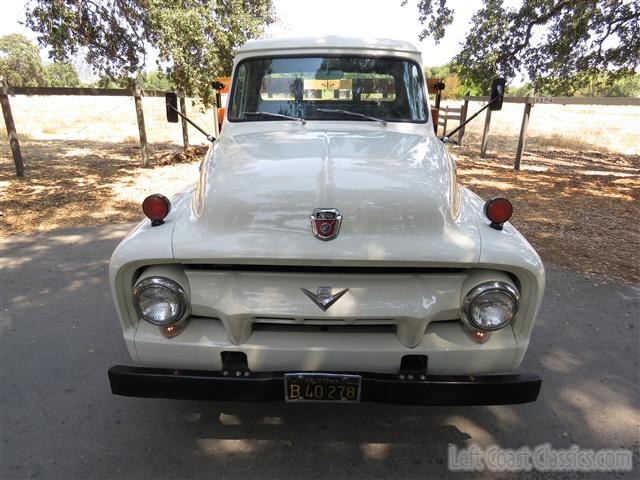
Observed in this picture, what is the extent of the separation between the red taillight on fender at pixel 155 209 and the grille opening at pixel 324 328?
0.71 meters

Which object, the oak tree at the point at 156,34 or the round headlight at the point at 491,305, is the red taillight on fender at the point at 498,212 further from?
the oak tree at the point at 156,34

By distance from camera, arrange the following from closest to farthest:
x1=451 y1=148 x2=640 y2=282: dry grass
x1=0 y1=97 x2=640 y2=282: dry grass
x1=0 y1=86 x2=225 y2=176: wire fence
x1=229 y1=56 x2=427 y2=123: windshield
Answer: x1=229 y1=56 x2=427 y2=123: windshield
x1=451 y1=148 x2=640 y2=282: dry grass
x1=0 y1=97 x2=640 y2=282: dry grass
x1=0 y1=86 x2=225 y2=176: wire fence

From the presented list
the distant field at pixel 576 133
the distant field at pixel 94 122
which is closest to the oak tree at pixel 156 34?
the distant field at pixel 94 122

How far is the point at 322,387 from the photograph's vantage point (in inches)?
76.2

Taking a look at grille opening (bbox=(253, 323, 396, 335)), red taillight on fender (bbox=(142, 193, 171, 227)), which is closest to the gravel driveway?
grille opening (bbox=(253, 323, 396, 335))

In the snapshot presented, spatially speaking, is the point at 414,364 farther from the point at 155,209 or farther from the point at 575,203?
the point at 575,203

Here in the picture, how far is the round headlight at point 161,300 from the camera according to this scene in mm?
1944

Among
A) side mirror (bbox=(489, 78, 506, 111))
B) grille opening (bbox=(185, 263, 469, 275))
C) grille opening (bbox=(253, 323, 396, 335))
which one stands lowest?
grille opening (bbox=(253, 323, 396, 335))

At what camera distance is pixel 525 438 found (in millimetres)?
2441

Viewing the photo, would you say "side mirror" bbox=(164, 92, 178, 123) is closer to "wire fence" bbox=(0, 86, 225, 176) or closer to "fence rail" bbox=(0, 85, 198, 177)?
"fence rail" bbox=(0, 85, 198, 177)

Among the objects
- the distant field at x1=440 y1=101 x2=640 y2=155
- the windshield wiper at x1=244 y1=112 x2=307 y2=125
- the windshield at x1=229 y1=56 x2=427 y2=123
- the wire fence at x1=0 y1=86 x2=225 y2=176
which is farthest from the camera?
the distant field at x1=440 y1=101 x2=640 y2=155

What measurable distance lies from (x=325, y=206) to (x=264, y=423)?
A: 4.46ft

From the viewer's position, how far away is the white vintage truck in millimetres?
1915

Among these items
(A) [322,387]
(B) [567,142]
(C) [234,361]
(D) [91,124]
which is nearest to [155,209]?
(C) [234,361]
